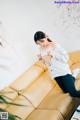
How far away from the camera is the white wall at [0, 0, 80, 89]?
337cm

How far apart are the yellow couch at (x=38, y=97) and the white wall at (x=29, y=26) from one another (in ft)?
0.69

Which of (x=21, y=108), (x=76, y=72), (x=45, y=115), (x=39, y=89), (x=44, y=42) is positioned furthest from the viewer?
(x=76, y=72)

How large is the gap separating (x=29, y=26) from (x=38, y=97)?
4.06 feet

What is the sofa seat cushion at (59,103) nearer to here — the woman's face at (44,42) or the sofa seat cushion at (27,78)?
the sofa seat cushion at (27,78)

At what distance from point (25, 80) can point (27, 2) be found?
1.33m

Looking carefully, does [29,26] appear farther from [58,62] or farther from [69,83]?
[69,83]

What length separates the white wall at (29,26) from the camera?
3.37 meters

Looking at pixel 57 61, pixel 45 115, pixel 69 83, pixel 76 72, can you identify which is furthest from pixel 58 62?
pixel 45 115

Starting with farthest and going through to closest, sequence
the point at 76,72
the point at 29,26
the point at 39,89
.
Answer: the point at 29,26 < the point at 76,72 < the point at 39,89

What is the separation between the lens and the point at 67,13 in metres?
4.07

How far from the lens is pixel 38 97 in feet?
10.6

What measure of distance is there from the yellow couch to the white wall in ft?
0.69

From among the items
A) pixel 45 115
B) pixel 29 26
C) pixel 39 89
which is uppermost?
pixel 29 26

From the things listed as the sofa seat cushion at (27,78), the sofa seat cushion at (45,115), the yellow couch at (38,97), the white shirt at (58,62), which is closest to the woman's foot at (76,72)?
the yellow couch at (38,97)
